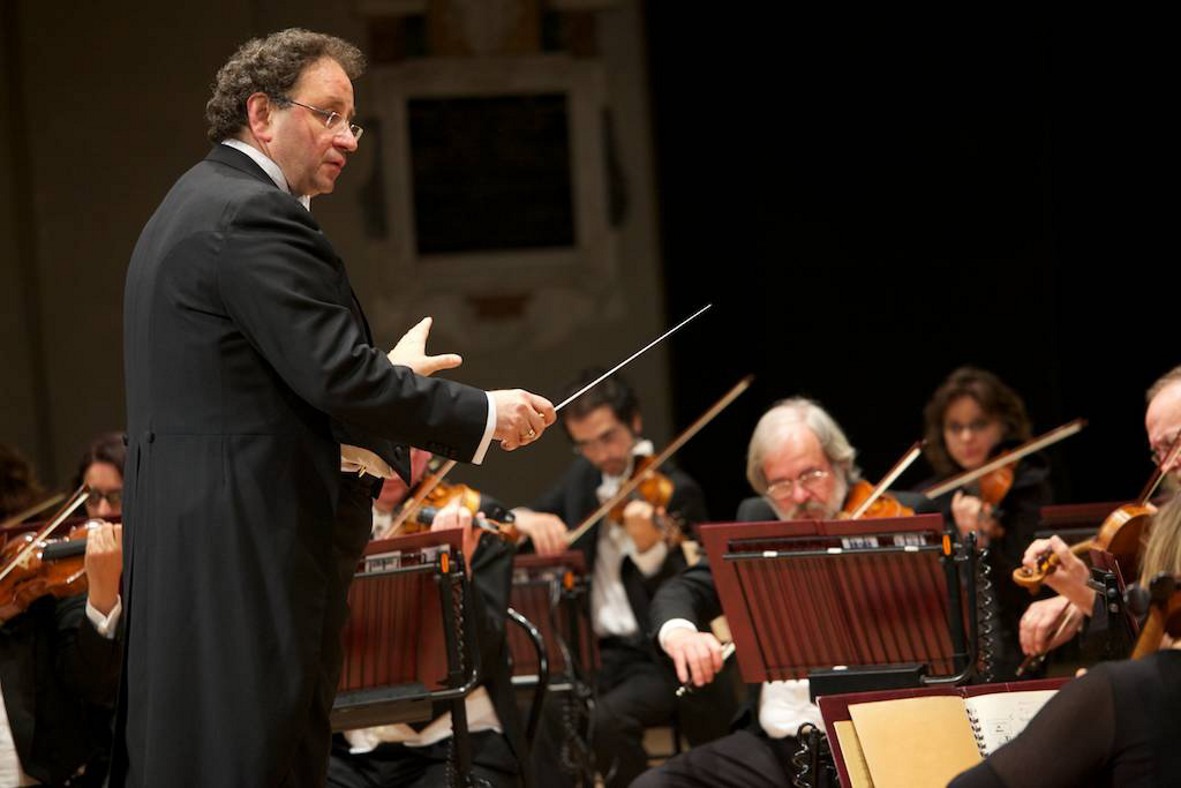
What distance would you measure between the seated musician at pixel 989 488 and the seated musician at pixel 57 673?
216cm

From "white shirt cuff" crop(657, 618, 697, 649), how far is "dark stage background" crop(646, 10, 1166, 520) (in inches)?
140

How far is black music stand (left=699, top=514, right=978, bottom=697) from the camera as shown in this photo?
9.82ft

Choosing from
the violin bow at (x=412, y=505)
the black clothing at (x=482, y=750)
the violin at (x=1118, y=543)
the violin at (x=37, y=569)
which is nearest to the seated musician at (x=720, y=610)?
the black clothing at (x=482, y=750)

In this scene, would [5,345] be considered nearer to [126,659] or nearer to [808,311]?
[808,311]

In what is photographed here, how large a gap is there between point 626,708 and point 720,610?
136 cm

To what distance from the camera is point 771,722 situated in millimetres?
3293

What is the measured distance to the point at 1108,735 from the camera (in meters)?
1.88

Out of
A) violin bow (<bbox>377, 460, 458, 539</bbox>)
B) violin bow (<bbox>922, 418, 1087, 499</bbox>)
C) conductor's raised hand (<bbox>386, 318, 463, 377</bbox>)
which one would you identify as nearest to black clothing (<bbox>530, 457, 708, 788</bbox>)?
violin bow (<bbox>922, 418, 1087, 499</bbox>)

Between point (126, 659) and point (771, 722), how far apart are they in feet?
4.81

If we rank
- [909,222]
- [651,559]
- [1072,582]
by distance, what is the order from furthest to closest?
[909,222] → [651,559] → [1072,582]

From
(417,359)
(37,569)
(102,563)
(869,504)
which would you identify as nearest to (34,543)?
(37,569)

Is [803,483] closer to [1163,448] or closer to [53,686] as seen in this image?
[1163,448]

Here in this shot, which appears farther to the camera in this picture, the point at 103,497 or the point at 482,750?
the point at 103,497

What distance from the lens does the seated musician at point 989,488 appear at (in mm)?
4285
